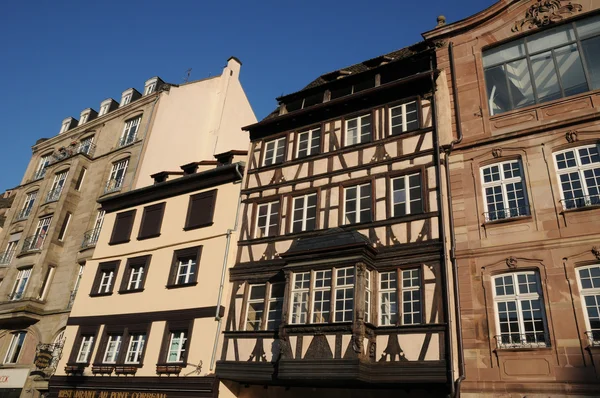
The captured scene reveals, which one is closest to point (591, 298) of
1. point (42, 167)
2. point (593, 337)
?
point (593, 337)

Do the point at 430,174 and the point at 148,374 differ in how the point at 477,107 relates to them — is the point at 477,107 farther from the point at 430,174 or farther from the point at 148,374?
the point at 148,374

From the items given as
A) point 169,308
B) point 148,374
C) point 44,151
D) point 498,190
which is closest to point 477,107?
point 498,190

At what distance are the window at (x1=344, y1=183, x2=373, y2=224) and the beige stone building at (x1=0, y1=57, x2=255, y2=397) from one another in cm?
1205

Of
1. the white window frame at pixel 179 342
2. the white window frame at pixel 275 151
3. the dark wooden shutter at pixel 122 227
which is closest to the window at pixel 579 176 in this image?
the white window frame at pixel 275 151

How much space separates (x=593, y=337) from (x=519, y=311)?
166cm

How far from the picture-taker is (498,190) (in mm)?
14266

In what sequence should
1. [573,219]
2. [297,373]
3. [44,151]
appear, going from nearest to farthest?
[573,219] → [297,373] → [44,151]

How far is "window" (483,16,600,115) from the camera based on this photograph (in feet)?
48.4

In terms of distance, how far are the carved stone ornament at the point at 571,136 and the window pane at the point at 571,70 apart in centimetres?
151

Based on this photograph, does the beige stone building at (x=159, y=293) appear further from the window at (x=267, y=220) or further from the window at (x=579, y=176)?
the window at (x=579, y=176)

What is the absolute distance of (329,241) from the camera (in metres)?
15.5

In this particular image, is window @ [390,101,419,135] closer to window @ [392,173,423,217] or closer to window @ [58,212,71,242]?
window @ [392,173,423,217]

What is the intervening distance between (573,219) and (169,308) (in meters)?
13.6

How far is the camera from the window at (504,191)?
13.8m
